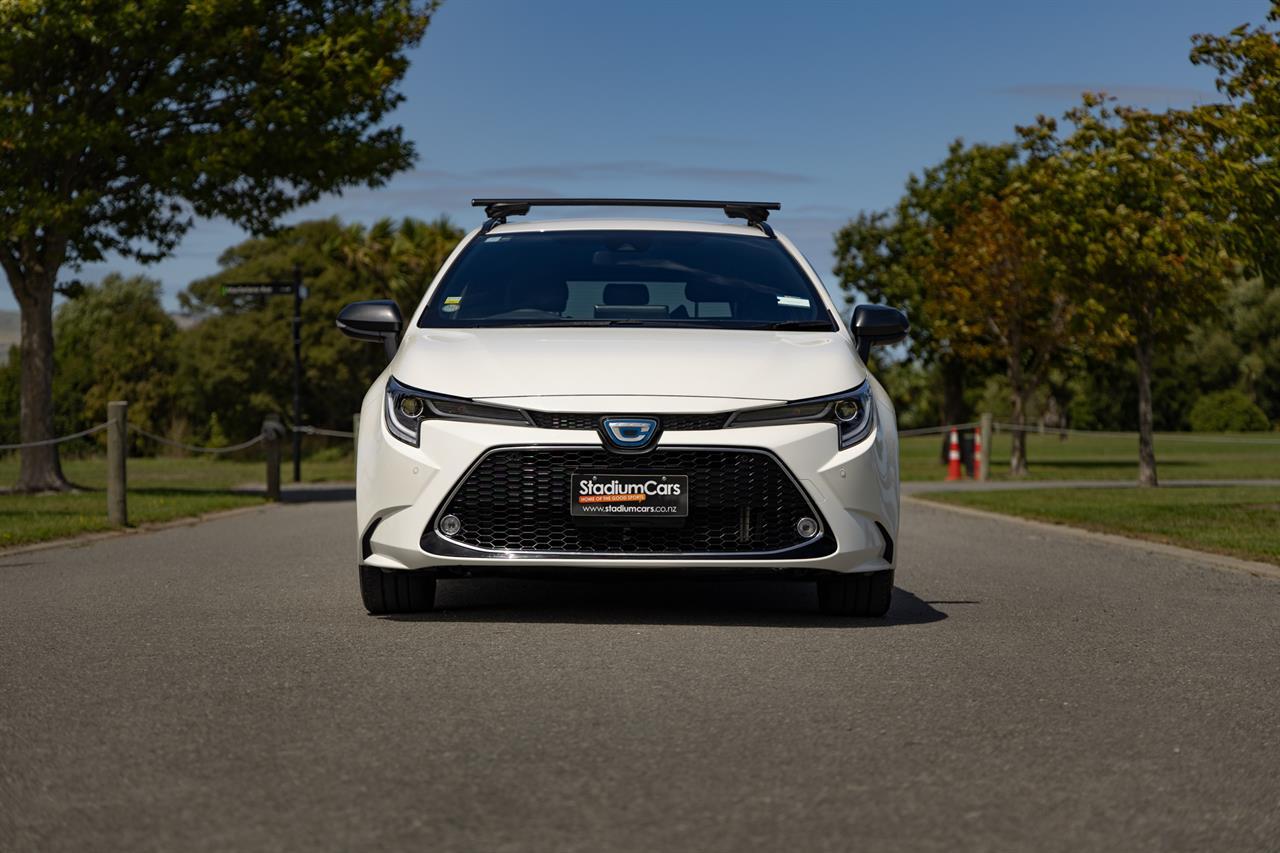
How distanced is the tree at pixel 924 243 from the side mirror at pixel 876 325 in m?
33.3

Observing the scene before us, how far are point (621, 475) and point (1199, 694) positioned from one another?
2399mm

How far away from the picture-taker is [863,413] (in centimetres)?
748

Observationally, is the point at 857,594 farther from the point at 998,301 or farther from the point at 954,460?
the point at 998,301

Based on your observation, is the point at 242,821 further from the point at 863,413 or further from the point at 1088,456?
the point at 1088,456

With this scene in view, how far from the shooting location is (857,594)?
7809mm

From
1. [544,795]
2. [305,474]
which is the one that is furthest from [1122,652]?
[305,474]

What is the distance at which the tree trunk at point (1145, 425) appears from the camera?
92.2 feet

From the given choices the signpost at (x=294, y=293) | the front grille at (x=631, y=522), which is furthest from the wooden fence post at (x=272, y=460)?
the front grille at (x=631, y=522)

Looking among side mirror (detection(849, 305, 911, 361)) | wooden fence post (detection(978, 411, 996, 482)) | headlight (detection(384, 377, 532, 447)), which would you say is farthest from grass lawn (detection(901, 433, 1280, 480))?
headlight (detection(384, 377, 532, 447))

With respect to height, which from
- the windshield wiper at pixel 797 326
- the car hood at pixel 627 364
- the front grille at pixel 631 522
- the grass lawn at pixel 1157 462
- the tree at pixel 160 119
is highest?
the tree at pixel 160 119

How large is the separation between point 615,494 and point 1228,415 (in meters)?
67.3

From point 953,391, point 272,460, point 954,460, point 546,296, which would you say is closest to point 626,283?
point 546,296

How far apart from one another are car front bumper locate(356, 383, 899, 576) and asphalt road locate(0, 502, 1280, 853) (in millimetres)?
299

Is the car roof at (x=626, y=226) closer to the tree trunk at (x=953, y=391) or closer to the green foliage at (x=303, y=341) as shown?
the tree trunk at (x=953, y=391)
